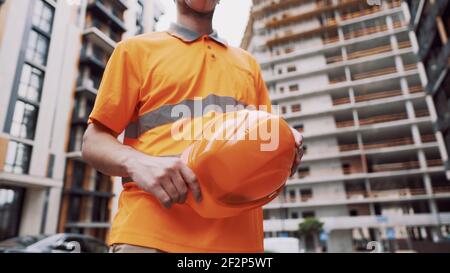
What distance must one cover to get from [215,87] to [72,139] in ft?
38.6

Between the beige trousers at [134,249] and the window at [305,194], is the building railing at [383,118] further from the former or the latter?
the beige trousers at [134,249]

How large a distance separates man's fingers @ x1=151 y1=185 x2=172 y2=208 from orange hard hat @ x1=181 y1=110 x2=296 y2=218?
0.09 feet

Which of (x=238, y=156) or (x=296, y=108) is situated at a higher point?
(x=296, y=108)

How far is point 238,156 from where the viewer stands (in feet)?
1.17

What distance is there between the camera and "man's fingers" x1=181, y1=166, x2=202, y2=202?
14.4 inches

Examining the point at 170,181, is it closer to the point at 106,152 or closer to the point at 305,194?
the point at 106,152

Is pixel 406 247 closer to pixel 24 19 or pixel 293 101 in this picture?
pixel 293 101

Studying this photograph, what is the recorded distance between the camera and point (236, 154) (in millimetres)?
357

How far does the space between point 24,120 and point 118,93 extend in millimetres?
640

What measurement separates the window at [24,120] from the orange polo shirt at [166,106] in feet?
1.75

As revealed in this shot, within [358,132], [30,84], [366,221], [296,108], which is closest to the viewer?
[30,84]

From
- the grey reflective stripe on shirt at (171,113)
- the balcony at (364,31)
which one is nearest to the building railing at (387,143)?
the balcony at (364,31)

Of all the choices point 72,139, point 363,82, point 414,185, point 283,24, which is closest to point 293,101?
point 363,82

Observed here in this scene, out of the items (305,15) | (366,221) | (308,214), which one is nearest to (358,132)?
(366,221)
